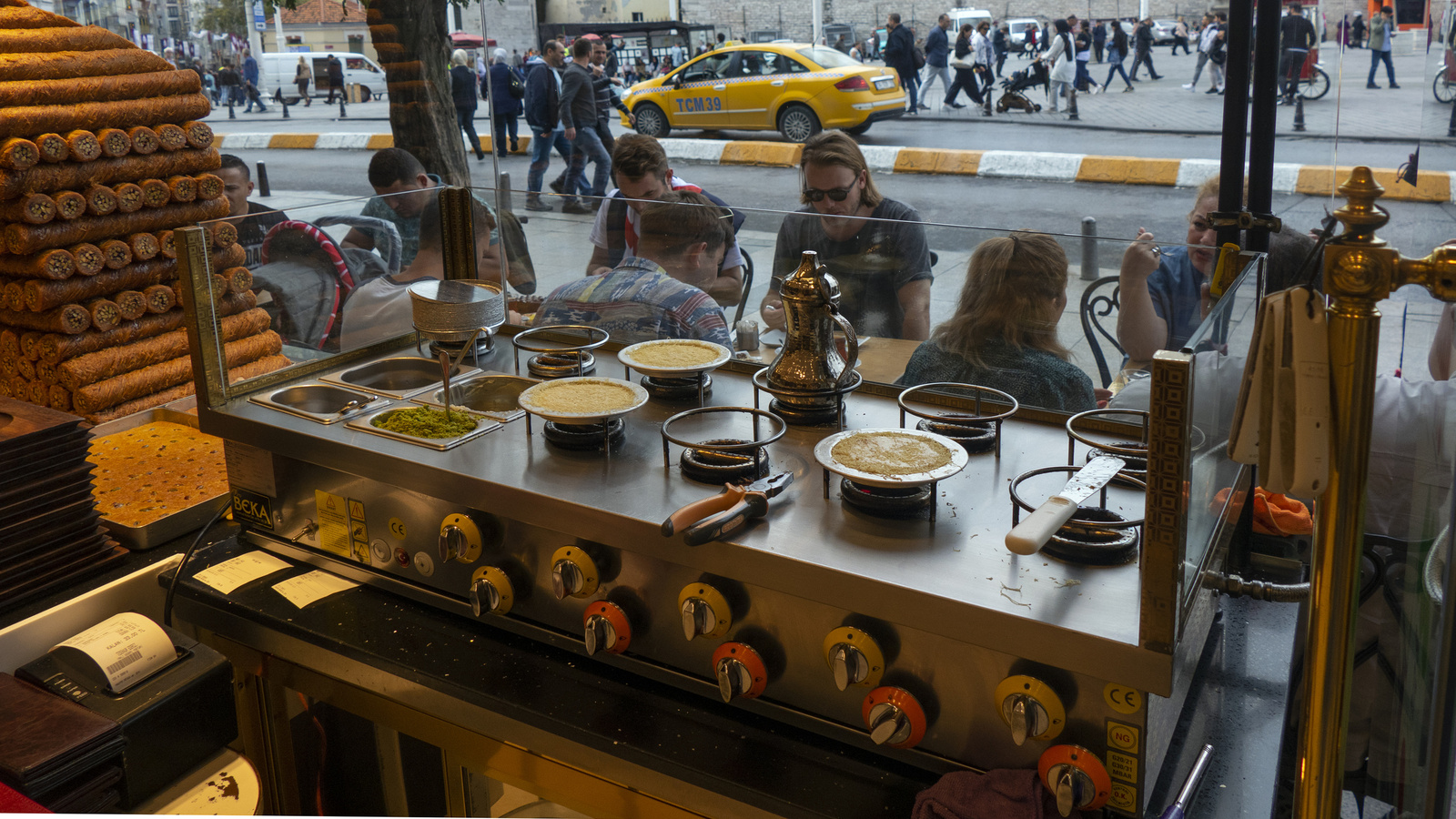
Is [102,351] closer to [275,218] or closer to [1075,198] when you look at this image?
[275,218]

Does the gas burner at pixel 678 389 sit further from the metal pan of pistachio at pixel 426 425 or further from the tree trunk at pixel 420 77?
the tree trunk at pixel 420 77

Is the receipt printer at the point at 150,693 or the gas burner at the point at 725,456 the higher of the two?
the gas burner at the point at 725,456

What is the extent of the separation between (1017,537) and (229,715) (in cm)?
106

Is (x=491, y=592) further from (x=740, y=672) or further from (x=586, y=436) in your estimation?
(x=740, y=672)

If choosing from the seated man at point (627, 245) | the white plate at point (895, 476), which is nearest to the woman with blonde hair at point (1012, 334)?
the white plate at point (895, 476)

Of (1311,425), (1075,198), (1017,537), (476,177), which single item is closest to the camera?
(1311,425)

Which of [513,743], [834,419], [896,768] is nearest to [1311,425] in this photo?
[896,768]

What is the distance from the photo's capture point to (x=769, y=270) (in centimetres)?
167

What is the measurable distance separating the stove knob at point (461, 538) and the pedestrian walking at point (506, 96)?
4727mm

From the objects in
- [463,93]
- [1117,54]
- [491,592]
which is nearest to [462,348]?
[491,592]

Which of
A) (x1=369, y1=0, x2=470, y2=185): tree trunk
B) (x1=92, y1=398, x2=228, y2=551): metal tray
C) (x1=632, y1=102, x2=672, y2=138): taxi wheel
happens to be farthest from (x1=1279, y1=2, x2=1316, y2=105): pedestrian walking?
(x1=632, y1=102, x2=672, y2=138): taxi wheel

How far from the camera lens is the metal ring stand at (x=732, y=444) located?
1191 mm

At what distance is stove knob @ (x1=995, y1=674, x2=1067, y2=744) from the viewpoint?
3.02 feet

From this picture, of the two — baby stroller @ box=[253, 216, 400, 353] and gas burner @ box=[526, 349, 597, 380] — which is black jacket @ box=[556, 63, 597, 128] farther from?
gas burner @ box=[526, 349, 597, 380]
